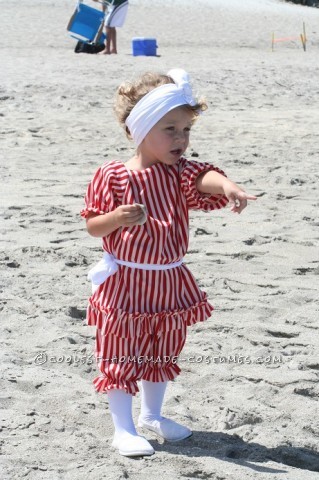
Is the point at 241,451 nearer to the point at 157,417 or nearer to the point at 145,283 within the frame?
the point at 157,417

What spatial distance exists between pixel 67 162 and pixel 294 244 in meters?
2.75

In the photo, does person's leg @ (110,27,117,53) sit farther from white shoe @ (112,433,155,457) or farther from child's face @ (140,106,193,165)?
white shoe @ (112,433,155,457)

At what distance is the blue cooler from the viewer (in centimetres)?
→ 1585

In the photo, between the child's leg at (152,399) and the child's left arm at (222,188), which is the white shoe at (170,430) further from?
the child's left arm at (222,188)

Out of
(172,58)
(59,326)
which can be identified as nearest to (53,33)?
(172,58)

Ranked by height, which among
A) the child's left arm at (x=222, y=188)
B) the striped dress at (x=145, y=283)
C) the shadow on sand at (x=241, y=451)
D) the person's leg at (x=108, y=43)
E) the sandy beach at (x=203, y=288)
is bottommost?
the person's leg at (x=108, y=43)

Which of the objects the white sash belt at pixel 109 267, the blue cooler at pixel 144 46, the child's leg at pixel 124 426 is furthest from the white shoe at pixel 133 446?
the blue cooler at pixel 144 46

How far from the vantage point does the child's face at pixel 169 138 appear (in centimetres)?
334

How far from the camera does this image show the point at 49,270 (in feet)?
17.4

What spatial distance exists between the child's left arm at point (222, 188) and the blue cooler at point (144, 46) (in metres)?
12.8

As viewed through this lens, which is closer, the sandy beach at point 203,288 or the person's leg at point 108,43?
the sandy beach at point 203,288

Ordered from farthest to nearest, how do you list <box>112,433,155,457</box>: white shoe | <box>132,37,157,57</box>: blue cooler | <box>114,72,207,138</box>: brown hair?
<box>132,37,157,57</box>: blue cooler → <box>114,72,207,138</box>: brown hair → <box>112,433,155,457</box>: white shoe

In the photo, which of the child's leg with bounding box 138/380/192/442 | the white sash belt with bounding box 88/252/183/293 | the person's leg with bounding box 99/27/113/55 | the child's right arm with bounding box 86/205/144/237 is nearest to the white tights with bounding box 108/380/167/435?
the child's leg with bounding box 138/380/192/442

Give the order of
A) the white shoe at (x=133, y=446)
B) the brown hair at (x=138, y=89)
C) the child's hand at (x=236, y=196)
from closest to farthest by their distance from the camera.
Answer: the child's hand at (x=236, y=196)
the white shoe at (x=133, y=446)
the brown hair at (x=138, y=89)
